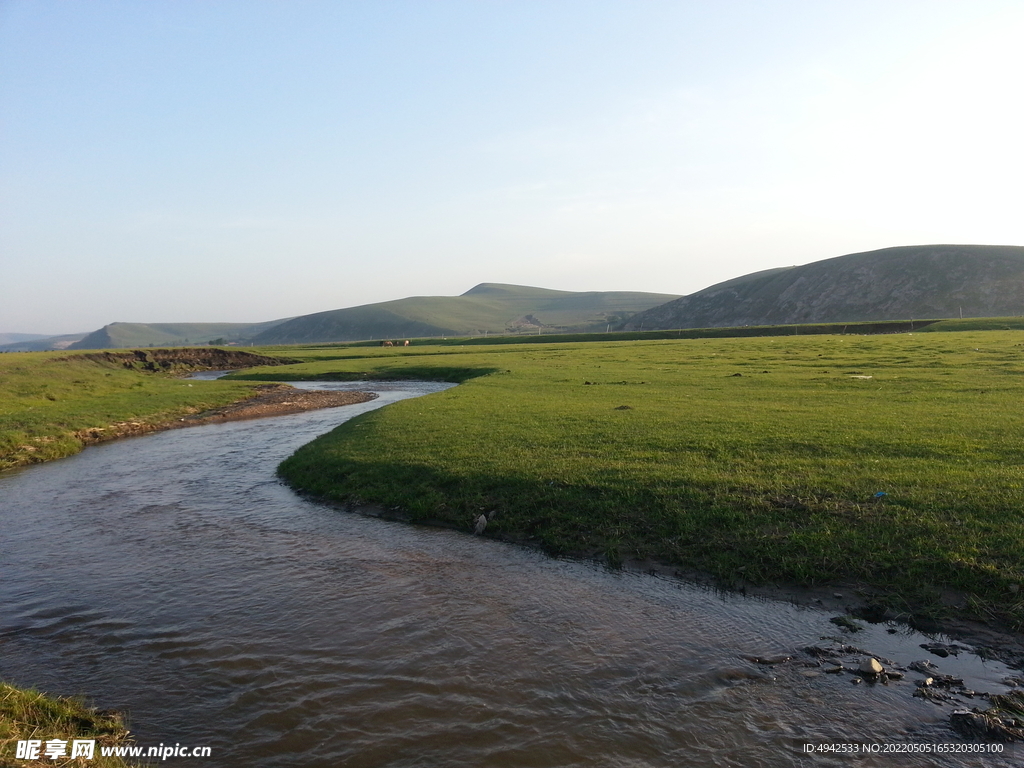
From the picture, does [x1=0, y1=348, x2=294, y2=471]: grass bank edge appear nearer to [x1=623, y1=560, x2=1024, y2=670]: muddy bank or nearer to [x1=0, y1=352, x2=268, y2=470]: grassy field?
[x1=0, y1=352, x2=268, y2=470]: grassy field

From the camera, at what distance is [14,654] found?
9.90m

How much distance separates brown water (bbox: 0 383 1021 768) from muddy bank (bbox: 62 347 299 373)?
76.8 metres

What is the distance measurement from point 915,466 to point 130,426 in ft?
129

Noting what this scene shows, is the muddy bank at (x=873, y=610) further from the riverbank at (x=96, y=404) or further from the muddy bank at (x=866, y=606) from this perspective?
the riverbank at (x=96, y=404)

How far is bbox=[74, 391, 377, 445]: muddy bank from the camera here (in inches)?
1340

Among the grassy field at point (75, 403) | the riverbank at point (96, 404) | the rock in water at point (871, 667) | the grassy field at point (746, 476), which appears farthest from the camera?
the riverbank at point (96, 404)

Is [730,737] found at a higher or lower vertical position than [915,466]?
lower

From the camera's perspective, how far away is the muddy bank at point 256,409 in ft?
112

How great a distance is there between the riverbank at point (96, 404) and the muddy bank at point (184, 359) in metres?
9.08

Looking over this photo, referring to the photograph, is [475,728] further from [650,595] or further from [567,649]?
[650,595]

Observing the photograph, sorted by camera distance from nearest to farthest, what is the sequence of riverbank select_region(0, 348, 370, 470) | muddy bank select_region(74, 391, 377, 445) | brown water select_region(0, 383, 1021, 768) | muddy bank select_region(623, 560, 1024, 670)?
brown water select_region(0, 383, 1021, 768)
muddy bank select_region(623, 560, 1024, 670)
riverbank select_region(0, 348, 370, 470)
muddy bank select_region(74, 391, 377, 445)

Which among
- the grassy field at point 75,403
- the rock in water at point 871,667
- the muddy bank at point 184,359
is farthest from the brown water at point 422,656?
the muddy bank at point 184,359

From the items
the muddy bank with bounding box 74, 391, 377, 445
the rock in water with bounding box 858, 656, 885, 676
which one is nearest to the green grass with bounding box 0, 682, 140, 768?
the rock in water with bounding box 858, 656, 885, 676

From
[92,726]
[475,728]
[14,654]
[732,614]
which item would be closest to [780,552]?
[732,614]
